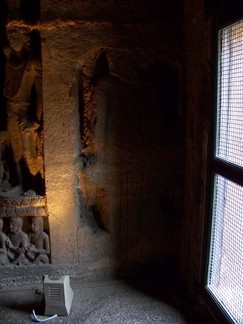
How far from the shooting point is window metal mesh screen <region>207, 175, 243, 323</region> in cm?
263

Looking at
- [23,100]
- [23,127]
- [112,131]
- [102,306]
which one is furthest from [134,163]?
[102,306]

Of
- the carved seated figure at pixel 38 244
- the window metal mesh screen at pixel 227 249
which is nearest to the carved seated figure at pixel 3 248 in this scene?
the carved seated figure at pixel 38 244

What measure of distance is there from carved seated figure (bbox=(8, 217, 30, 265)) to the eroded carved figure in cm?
51

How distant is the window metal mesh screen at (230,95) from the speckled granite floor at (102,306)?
5.80 feet

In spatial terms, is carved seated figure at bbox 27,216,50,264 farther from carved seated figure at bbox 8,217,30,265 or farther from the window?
the window

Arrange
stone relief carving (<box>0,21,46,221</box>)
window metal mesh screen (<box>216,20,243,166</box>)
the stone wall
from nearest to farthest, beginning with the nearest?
window metal mesh screen (<box>216,20,243,166</box>) < the stone wall < stone relief carving (<box>0,21,46,221</box>)

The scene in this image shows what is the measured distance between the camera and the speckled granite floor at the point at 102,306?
135 inches

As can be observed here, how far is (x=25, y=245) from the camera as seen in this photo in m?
3.96

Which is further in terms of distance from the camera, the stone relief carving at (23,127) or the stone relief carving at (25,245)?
the stone relief carving at (25,245)

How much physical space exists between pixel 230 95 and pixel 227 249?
1.26m

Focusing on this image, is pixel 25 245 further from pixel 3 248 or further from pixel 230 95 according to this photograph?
pixel 230 95

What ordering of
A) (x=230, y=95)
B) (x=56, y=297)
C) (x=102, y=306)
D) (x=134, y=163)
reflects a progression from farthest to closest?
1. (x=134, y=163)
2. (x=102, y=306)
3. (x=56, y=297)
4. (x=230, y=95)

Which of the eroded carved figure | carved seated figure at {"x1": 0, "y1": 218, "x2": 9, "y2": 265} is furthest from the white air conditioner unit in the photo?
the eroded carved figure

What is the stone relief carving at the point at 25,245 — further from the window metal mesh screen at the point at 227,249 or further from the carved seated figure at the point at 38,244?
the window metal mesh screen at the point at 227,249
